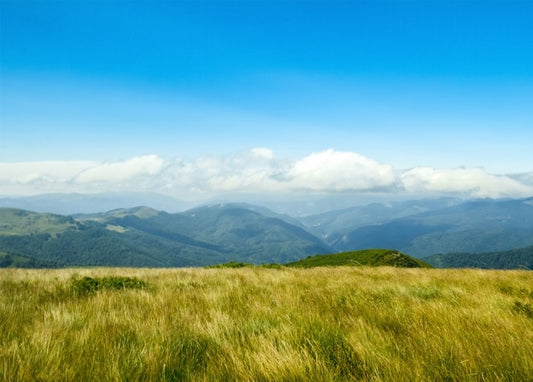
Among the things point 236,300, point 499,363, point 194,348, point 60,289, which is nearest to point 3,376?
point 194,348

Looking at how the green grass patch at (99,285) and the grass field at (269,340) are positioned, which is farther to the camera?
the green grass patch at (99,285)

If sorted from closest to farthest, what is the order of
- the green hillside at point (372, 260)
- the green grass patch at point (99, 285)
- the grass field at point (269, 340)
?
the grass field at point (269, 340) < the green grass patch at point (99, 285) < the green hillside at point (372, 260)

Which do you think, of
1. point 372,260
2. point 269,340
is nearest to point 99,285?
point 269,340

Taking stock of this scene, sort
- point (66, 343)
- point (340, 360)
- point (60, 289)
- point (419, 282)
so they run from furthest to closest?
point (419, 282) → point (60, 289) → point (66, 343) → point (340, 360)

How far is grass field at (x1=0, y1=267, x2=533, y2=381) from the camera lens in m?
2.68

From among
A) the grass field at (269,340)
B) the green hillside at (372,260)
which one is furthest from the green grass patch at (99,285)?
the green hillside at (372,260)

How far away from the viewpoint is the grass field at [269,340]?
2676 mm

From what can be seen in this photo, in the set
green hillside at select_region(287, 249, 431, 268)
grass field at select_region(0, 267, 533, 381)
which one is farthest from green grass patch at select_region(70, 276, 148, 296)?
green hillside at select_region(287, 249, 431, 268)

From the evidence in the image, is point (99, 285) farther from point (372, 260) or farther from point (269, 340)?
point (372, 260)

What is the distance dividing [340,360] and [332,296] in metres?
3.14

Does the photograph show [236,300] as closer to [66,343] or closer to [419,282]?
[66,343]

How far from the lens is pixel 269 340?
3451 millimetres

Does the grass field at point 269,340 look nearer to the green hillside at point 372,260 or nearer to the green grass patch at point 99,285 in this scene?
the green grass patch at point 99,285

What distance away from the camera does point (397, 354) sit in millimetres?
3041
